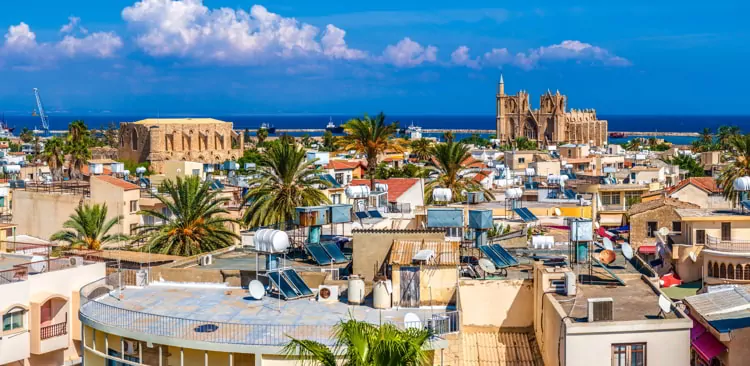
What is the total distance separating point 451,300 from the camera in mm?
19406

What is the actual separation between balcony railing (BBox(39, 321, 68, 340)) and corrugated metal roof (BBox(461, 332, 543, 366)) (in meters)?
9.24

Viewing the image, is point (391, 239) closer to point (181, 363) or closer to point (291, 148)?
point (181, 363)

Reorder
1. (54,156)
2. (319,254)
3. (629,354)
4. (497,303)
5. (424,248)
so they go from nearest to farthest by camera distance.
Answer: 1. (629,354)
2. (497,303)
3. (424,248)
4. (319,254)
5. (54,156)

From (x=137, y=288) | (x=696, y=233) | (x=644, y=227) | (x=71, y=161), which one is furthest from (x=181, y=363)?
(x=71, y=161)

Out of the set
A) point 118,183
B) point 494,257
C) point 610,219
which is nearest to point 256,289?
point 494,257

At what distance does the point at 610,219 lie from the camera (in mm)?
43094

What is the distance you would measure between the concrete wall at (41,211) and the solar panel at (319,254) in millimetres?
22138

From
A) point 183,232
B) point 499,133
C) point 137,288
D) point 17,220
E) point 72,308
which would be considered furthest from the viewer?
point 499,133

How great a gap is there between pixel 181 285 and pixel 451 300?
18.7 feet

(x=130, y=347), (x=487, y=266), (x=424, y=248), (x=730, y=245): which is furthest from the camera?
(x=730, y=245)

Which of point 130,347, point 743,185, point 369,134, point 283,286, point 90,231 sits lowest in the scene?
point 130,347

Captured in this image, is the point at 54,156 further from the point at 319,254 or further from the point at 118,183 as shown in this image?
the point at 319,254

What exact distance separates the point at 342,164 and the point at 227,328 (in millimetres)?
43760

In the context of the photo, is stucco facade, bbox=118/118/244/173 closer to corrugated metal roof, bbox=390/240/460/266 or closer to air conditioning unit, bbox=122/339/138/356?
corrugated metal roof, bbox=390/240/460/266
